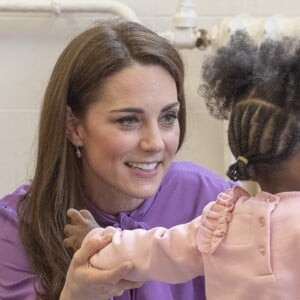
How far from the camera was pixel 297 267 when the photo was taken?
81cm

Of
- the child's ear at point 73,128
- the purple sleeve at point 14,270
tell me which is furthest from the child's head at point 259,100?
the purple sleeve at point 14,270

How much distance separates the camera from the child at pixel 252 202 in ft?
2.69

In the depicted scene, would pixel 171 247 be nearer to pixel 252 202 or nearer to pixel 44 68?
pixel 252 202

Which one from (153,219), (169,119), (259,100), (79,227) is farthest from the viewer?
(153,219)

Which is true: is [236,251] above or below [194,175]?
above

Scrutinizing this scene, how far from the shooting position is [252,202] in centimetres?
85

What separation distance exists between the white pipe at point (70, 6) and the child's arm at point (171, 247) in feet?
2.51

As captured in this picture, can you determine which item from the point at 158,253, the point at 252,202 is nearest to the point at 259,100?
the point at 252,202

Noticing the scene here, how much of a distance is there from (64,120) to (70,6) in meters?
0.53

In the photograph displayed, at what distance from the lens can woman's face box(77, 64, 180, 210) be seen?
112 cm

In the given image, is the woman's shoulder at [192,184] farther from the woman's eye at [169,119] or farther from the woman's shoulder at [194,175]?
the woman's eye at [169,119]

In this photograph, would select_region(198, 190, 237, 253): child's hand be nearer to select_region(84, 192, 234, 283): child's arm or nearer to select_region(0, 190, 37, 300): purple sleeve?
select_region(84, 192, 234, 283): child's arm

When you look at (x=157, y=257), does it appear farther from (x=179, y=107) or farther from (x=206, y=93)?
(x=179, y=107)

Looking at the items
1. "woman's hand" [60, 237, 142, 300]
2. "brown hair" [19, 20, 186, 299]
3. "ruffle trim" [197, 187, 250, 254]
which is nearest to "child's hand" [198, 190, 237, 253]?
"ruffle trim" [197, 187, 250, 254]
